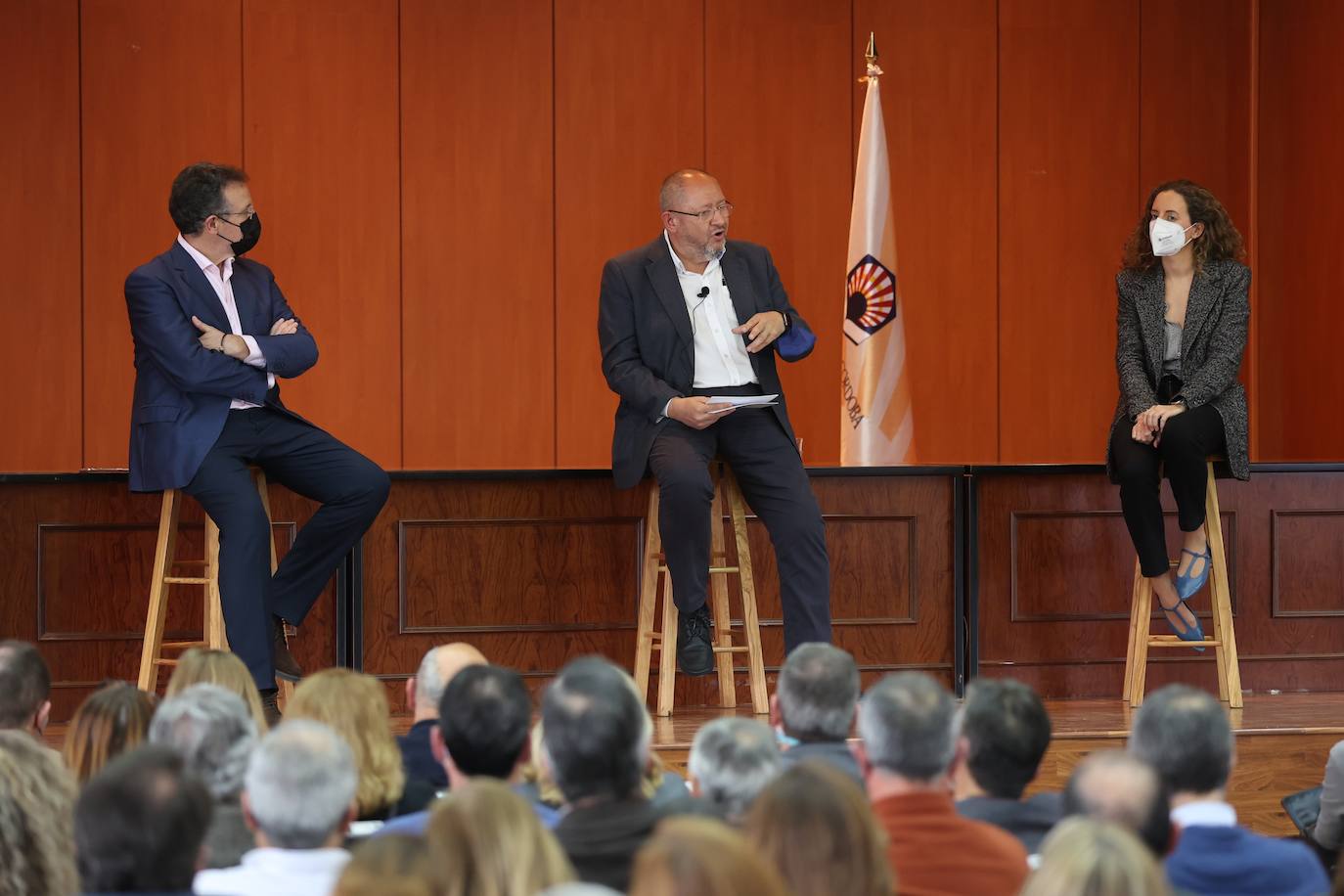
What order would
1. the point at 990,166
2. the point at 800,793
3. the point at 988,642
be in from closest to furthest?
the point at 800,793 → the point at 988,642 → the point at 990,166

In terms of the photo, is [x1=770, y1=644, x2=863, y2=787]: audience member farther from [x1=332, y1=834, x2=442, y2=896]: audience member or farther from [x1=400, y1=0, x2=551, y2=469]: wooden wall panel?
[x1=400, y1=0, x2=551, y2=469]: wooden wall panel

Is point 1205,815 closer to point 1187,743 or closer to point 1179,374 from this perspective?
point 1187,743

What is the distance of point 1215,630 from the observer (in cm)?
505

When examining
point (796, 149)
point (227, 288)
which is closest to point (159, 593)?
point (227, 288)

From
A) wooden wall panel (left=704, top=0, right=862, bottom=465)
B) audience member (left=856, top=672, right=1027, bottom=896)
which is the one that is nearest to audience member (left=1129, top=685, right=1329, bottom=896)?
audience member (left=856, top=672, right=1027, bottom=896)

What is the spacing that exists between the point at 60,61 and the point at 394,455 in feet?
7.19

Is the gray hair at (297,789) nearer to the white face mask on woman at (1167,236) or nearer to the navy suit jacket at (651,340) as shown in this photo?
the navy suit jacket at (651,340)

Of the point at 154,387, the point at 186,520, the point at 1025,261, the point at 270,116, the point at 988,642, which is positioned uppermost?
the point at 270,116

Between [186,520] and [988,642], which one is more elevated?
[186,520]

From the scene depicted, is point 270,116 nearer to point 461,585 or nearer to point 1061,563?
point 461,585

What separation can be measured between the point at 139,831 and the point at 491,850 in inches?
16.2

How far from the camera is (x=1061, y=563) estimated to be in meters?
5.38

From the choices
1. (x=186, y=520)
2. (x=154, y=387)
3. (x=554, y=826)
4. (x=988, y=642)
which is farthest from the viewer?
(x=988, y=642)

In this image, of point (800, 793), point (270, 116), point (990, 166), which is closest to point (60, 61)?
point (270, 116)
